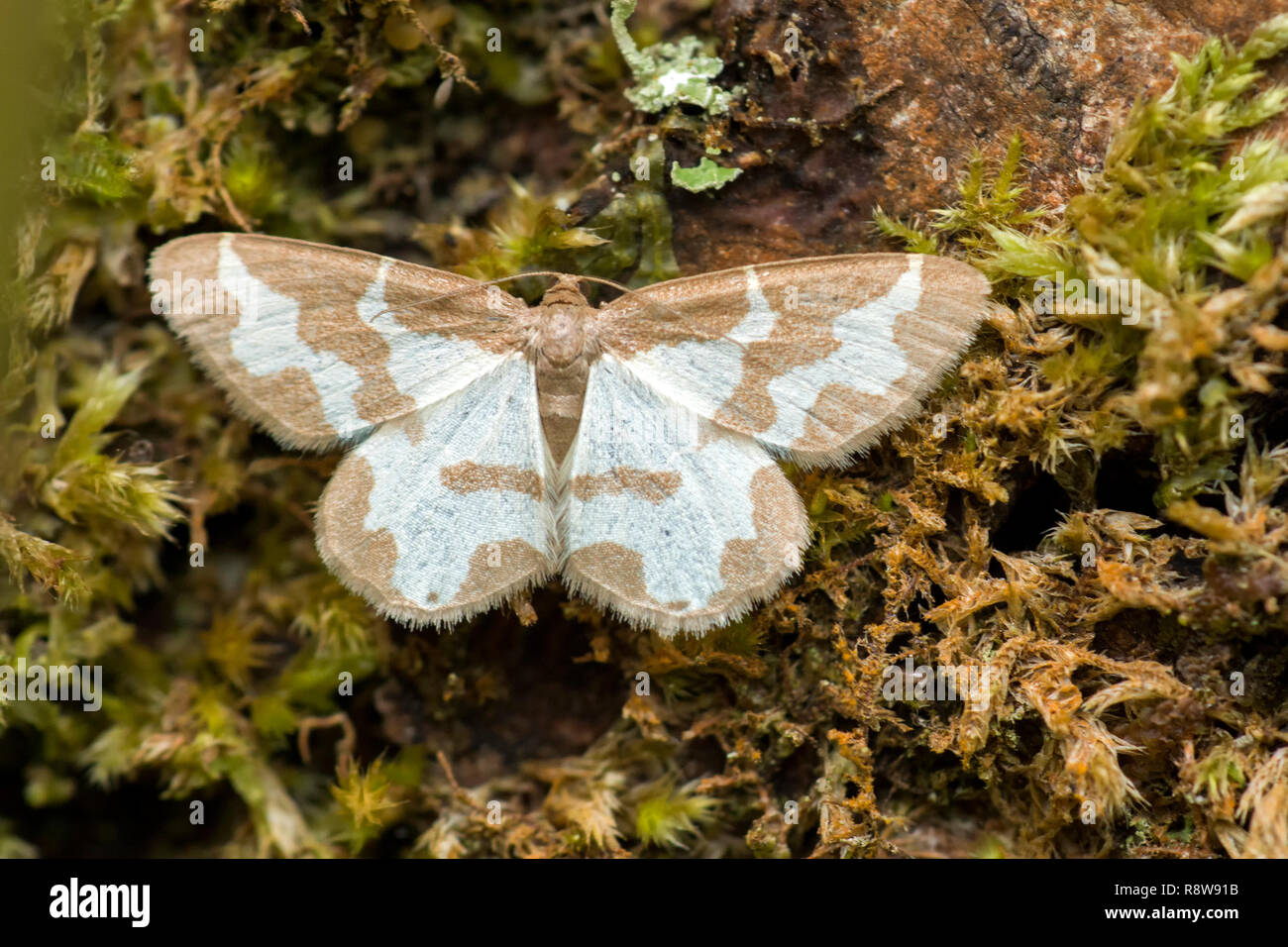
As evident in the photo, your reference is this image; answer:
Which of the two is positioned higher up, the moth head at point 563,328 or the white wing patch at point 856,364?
the moth head at point 563,328

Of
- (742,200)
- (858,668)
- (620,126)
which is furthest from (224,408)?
(858,668)

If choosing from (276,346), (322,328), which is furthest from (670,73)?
Result: (276,346)

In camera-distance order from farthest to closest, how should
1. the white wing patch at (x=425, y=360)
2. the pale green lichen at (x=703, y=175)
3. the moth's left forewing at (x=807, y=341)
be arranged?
the pale green lichen at (x=703, y=175) < the white wing patch at (x=425, y=360) < the moth's left forewing at (x=807, y=341)

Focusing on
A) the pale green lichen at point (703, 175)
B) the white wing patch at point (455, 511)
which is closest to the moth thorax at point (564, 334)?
the white wing patch at point (455, 511)

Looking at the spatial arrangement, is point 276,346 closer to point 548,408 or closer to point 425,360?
point 425,360

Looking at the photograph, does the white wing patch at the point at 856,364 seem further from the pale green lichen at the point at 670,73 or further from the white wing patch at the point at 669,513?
the pale green lichen at the point at 670,73

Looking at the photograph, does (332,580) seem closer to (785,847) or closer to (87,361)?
(87,361)

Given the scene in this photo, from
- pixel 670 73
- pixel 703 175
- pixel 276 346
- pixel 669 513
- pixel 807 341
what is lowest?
pixel 669 513
